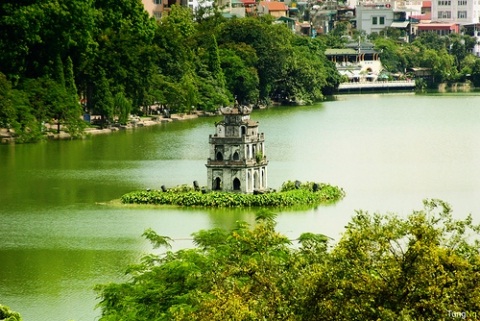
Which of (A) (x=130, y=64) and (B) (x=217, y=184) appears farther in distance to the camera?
(A) (x=130, y=64)

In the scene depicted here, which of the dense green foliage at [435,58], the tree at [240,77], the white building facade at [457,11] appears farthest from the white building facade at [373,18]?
the tree at [240,77]

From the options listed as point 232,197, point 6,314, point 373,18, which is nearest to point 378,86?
point 373,18

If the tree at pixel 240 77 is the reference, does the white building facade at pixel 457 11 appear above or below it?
above

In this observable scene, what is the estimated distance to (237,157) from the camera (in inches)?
1705

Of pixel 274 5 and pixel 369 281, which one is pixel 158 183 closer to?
pixel 369 281

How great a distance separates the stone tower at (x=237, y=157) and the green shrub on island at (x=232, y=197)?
643 mm

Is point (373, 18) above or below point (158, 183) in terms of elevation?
above

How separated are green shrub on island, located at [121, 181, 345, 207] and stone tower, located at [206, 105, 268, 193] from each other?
64 centimetres

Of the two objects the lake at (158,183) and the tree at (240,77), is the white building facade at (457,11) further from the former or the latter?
the lake at (158,183)

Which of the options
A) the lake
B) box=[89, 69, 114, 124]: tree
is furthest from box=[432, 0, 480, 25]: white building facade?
box=[89, 69, 114, 124]: tree

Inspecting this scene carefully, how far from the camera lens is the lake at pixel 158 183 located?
106 feet

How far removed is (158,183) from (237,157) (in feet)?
11.5

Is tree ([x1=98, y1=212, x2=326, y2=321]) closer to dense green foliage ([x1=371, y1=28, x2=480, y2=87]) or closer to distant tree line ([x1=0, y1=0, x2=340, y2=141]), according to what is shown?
distant tree line ([x1=0, y1=0, x2=340, y2=141])

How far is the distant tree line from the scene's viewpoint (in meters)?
62.2
